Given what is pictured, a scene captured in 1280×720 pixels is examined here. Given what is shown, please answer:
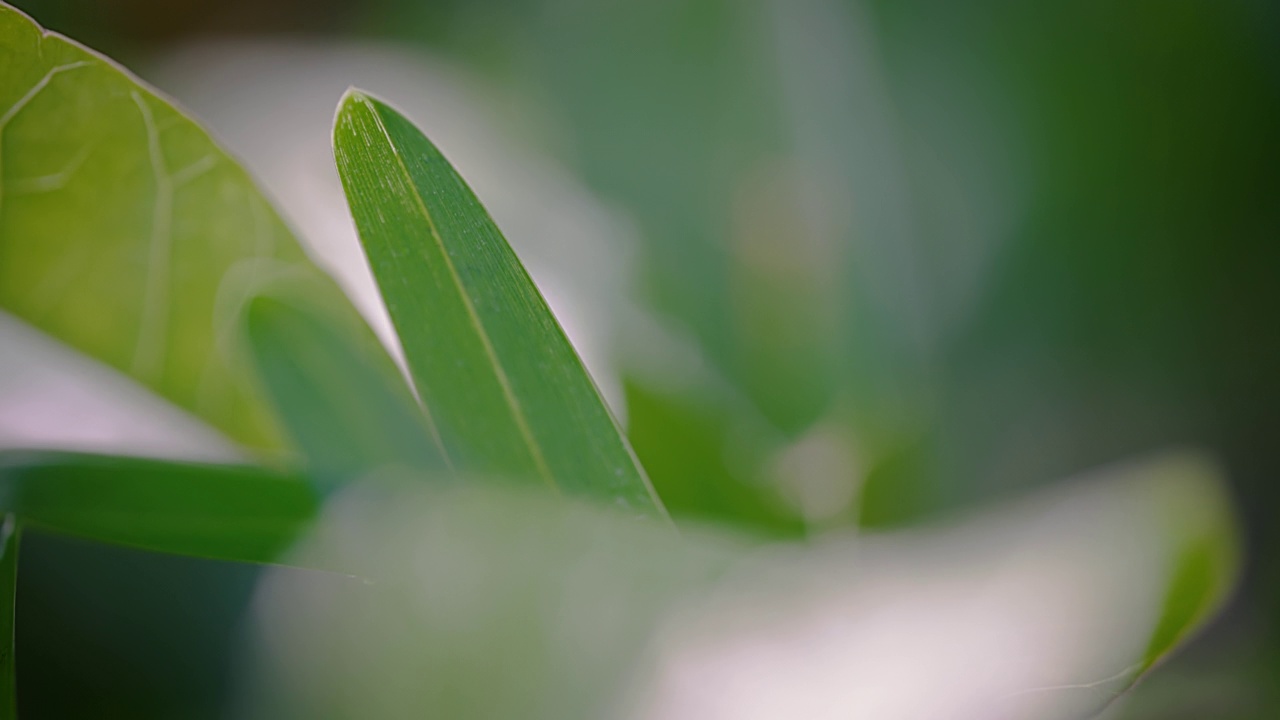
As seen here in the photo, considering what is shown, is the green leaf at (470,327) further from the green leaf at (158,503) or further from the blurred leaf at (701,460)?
the blurred leaf at (701,460)

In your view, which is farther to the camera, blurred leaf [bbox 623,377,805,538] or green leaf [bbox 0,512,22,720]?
blurred leaf [bbox 623,377,805,538]

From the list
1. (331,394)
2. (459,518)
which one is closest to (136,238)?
(331,394)

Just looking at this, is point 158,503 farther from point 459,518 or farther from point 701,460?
point 701,460

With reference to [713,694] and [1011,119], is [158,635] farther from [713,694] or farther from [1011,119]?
[1011,119]

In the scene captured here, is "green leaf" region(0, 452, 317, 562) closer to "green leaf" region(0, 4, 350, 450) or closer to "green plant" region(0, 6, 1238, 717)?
"green plant" region(0, 6, 1238, 717)

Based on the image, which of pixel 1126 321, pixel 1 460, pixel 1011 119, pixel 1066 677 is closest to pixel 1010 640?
pixel 1066 677

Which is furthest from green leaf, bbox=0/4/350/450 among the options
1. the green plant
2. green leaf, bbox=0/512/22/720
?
green leaf, bbox=0/512/22/720

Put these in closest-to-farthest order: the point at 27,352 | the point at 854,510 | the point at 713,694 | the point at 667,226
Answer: the point at 713,694, the point at 27,352, the point at 854,510, the point at 667,226

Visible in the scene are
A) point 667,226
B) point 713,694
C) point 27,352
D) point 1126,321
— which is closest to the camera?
point 713,694
